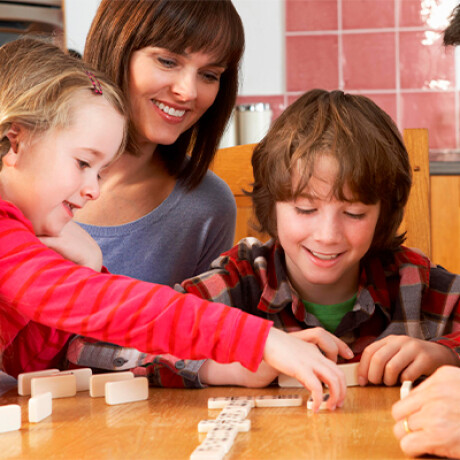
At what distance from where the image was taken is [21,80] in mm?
1109

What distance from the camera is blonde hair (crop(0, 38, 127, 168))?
108cm

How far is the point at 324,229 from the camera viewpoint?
4.14ft

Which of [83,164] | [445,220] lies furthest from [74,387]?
[445,220]

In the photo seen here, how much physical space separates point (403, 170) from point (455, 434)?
754 millimetres

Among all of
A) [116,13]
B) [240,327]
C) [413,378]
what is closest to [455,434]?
[240,327]

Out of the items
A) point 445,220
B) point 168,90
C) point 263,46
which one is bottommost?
point 445,220

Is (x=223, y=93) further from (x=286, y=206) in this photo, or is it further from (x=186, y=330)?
(x=186, y=330)

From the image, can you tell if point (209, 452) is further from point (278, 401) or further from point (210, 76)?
point (210, 76)

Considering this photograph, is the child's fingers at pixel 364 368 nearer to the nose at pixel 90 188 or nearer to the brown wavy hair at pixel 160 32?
the nose at pixel 90 188

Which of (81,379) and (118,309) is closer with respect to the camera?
(118,309)

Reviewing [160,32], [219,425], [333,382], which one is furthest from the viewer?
[160,32]

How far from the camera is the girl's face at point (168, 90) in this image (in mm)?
1568

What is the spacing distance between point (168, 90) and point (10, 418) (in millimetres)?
947

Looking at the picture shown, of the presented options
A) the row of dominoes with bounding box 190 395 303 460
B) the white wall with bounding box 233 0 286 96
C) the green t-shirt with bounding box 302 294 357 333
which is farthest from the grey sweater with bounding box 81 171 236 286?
the white wall with bounding box 233 0 286 96
